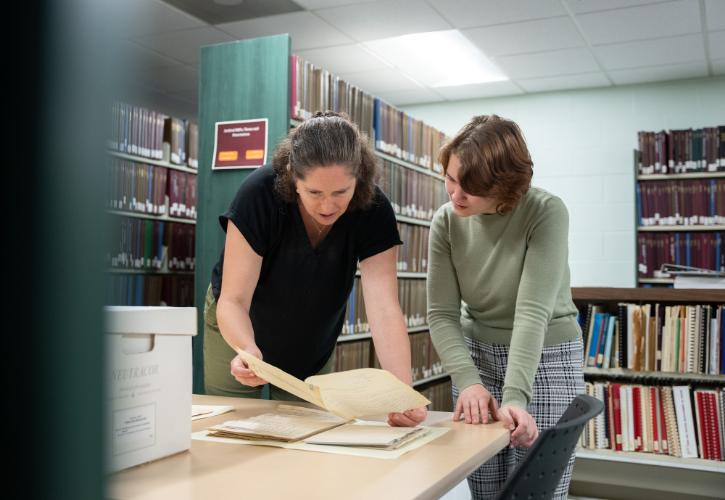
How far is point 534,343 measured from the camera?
142 cm

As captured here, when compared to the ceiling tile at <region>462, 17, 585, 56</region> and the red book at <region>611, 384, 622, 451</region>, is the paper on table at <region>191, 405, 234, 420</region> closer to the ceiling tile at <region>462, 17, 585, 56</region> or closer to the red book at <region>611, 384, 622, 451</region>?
the red book at <region>611, 384, 622, 451</region>

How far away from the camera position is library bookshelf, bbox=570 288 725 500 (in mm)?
2818

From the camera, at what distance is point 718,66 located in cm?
541

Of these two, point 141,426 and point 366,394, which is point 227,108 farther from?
point 141,426

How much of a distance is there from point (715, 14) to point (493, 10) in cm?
141

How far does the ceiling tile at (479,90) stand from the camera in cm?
604

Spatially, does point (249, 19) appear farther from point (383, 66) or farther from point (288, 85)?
point (288, 85)

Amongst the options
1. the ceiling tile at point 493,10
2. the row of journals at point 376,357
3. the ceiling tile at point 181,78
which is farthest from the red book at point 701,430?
the ceiling tile at point 181,78

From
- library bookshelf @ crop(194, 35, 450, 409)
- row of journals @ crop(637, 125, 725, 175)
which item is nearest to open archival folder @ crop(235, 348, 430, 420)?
library bookshelf @ crop(194, 35, 450, 409)

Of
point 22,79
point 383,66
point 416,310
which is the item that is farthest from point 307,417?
point 383,66

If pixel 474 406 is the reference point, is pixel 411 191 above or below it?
above

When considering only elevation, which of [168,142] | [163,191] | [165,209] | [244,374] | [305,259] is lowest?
[244,374]

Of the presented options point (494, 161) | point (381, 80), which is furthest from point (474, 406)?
point (381, 80)

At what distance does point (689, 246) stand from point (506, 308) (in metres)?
4.32
